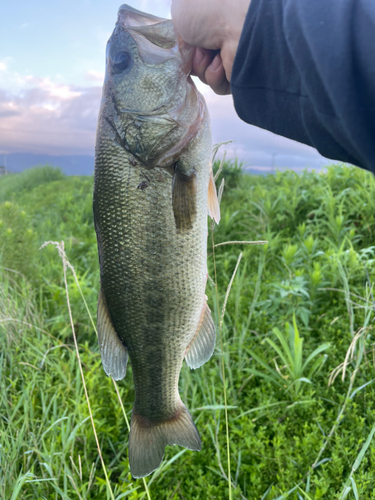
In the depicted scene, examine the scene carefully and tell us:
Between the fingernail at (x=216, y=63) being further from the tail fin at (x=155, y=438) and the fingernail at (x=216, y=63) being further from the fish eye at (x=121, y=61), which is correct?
the tail fin at (x=155, y=438)

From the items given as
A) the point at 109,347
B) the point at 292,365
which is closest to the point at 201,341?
the point at 109,347

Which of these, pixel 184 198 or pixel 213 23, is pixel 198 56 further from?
pixel 184 198

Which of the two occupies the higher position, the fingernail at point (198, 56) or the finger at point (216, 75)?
the fingernail at point (198, 56)

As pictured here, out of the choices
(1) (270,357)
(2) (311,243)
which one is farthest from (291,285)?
(2) (311,243)

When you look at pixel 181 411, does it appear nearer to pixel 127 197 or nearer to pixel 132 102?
pixel 127 197

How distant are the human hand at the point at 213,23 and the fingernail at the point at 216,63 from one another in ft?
0.04

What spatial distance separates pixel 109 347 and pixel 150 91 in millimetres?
970

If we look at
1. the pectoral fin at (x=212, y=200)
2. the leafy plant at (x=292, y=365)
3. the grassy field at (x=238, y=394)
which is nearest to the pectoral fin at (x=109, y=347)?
the grassy field at (x=238, y=394)

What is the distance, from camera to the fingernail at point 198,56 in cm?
150

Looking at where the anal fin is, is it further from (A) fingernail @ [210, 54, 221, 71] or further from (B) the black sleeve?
(A) fingernail @ [210, 54, 221, 71]

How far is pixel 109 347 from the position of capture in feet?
4.43

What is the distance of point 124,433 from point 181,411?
1.19m

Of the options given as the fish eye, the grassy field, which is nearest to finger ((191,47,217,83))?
the fish eye

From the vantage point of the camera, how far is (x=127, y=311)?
4.35 feet
